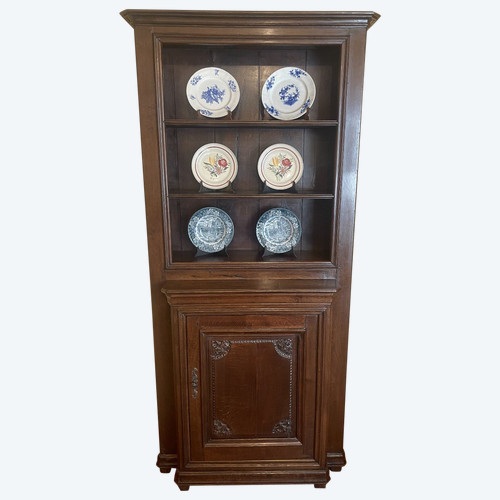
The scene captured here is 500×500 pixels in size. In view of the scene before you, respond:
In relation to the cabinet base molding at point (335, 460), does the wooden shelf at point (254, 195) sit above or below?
above

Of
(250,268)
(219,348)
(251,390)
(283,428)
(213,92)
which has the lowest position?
(283,428)

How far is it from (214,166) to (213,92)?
0.36 meters

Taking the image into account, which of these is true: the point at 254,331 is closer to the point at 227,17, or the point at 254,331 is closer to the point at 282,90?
the point at 282,90

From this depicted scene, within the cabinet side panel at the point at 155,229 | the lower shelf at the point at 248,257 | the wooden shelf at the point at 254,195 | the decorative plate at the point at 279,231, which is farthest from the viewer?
the decorative plate at the point at 279,231

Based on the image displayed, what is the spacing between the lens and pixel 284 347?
78.8 inches

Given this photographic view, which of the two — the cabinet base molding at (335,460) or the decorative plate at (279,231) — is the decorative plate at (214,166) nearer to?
the decorative plate at (279,231)

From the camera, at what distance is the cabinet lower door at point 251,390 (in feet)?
6.47

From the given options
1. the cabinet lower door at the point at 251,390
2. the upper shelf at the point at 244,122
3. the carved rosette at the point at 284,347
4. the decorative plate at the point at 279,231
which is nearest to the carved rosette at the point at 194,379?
the cabinet lower door at the point at 251,390

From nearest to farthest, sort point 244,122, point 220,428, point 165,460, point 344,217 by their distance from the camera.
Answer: point 244,122
point 344,217
point 220,428
point 165,460


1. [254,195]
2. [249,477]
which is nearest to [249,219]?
[254,195]

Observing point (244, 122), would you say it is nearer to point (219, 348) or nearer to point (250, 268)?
point (250, 268)

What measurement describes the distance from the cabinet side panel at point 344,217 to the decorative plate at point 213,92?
540 mm

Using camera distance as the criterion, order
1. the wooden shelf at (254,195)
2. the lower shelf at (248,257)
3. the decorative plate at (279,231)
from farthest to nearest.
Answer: the decorative plate at (279,231)
the lower shelf at (248,257)
the wooden shelf at (254,195)

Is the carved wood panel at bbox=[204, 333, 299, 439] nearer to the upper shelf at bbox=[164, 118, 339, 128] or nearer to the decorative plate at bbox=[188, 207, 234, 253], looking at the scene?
the decorative plate at bbox=[188, 207, 234, 253]
